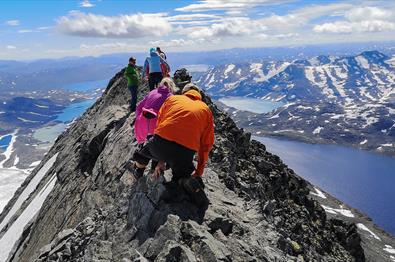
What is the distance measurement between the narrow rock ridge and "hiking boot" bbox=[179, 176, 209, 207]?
0.28 meters

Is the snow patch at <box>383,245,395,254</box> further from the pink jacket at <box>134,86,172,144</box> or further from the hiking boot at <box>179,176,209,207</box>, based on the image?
the pink jacket at <box>134,86,172,144</box>

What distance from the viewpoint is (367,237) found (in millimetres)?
102500

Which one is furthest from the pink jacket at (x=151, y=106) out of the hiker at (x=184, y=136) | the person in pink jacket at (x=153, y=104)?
the hiker at (x=184, y=136)

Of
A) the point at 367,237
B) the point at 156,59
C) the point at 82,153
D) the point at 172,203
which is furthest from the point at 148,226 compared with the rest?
the point at 367,237

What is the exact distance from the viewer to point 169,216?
1261 cm

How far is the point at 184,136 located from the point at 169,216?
99.3 inches

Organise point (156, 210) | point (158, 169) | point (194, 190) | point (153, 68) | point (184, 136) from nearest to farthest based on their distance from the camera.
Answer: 1. point (184, 136)
2. point (194, 190)
3. point (156, 210)
4. point (158, 169)
5. point (153, 68)

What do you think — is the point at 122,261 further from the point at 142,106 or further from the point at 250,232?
the point at 142,106

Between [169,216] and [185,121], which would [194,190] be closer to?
[169,216]

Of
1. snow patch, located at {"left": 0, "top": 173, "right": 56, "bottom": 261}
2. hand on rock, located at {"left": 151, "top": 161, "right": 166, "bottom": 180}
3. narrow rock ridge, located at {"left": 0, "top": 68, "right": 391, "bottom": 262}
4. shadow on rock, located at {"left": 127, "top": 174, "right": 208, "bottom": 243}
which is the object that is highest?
hand on rock, located at {"left": 151, "top": 161, "right": 166, "bottom": 180}

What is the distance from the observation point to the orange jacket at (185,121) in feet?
42.1

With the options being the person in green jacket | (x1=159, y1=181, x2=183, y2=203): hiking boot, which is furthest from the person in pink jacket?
the person in green jacket

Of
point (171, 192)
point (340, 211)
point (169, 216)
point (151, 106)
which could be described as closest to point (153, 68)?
point (151, 106)

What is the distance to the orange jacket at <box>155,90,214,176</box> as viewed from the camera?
12.8 m
